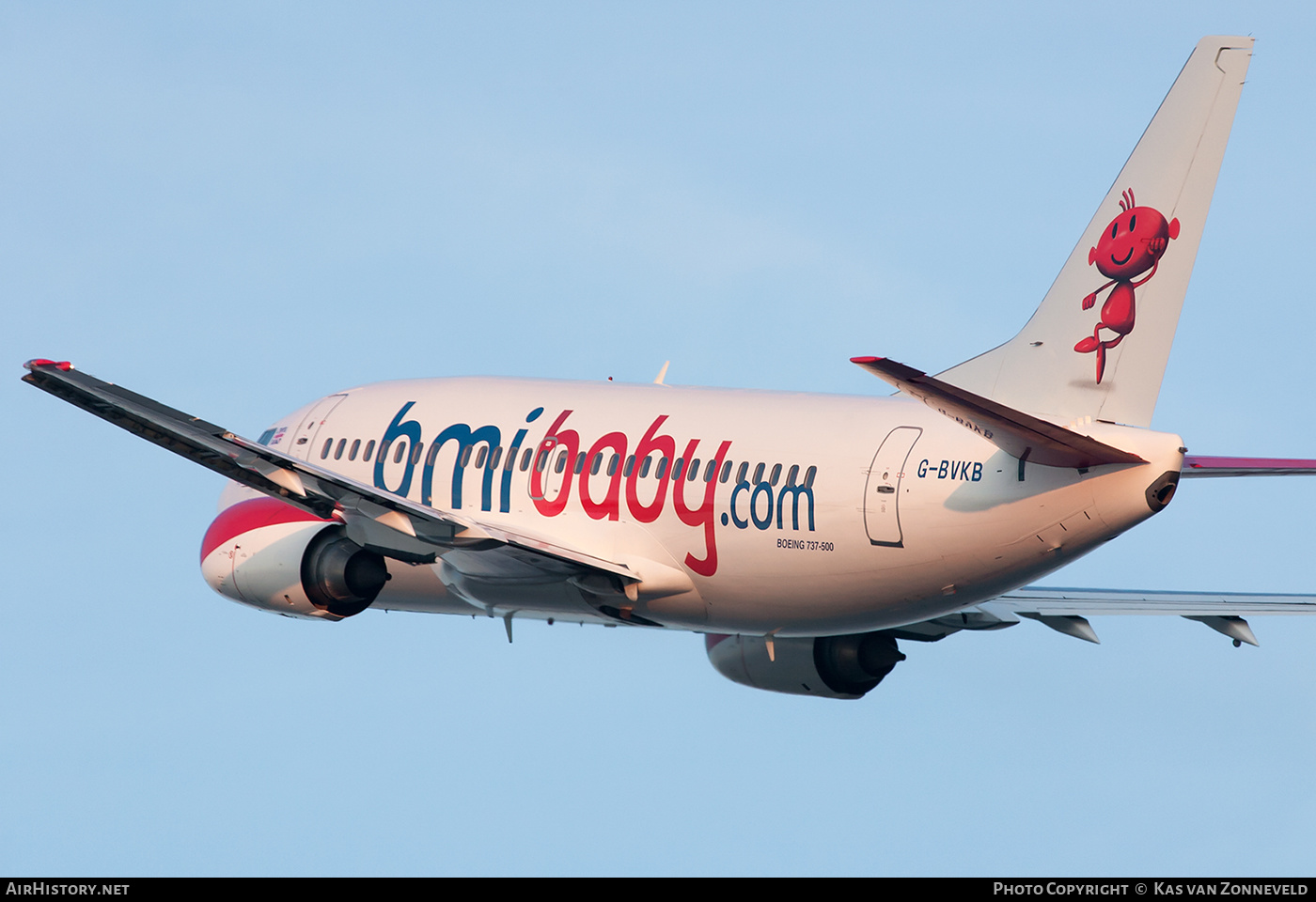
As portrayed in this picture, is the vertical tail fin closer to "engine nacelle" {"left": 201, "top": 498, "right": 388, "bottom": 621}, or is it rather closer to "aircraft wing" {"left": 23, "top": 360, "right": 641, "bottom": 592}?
"aircraft wing" {"left": 23, "top": 360, "right": 641, "bottom": 592}

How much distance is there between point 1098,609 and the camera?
33500 millimetres

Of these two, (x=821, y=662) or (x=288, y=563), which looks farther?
(x=821, y=662)

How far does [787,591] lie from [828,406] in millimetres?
2975

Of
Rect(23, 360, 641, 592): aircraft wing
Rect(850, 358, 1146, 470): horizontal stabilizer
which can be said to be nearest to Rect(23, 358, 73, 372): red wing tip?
Rect(23, 360, 641, 592): aircraft wing

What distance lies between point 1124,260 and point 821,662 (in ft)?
36.2

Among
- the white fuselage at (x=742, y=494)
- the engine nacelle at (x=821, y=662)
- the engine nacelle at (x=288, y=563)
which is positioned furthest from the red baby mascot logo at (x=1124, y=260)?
the engine nacelle at (x=288, y=563)

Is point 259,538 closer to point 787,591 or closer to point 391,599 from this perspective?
point 391,599

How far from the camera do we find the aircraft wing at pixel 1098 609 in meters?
31.7

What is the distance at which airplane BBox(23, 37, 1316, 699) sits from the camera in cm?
2609

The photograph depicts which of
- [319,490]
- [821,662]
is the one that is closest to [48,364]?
[319,490]

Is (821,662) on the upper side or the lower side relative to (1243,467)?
lower

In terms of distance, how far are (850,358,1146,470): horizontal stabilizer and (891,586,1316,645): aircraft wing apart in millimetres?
6701

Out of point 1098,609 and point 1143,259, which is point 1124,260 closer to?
point 1143,259

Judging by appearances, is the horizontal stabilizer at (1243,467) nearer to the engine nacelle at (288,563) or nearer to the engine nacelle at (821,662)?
the engine nacelle at (821,662)
